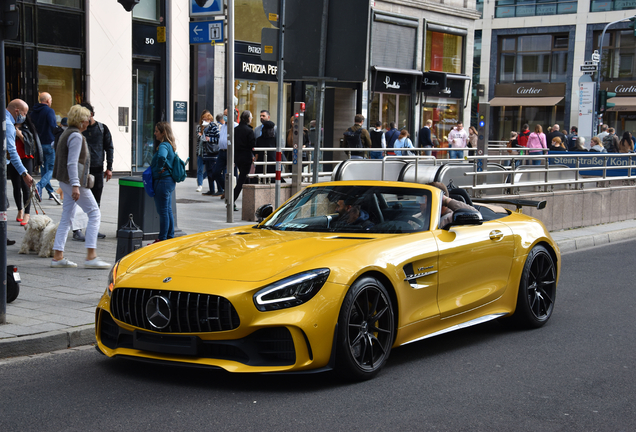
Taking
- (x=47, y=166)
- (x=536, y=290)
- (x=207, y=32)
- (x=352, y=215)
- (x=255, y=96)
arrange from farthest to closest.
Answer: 1. (x=255, y=96)
2. (x=47, y=166)
3. (x=207, y=32)
4. (x=536, y=290)
5. (x=352, y=215)

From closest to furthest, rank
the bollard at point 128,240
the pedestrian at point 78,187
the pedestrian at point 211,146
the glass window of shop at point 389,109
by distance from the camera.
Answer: the bollard at point 128,240, the pedestrian at point 78,187, the pedestrian at point 211,146, the glass window of shop at point 389,109

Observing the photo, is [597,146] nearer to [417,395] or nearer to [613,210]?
[613,210]

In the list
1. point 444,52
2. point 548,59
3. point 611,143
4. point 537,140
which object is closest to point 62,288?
point 611,143

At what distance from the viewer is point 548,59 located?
50.3m

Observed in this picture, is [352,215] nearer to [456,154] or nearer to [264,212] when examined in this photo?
[264,212]

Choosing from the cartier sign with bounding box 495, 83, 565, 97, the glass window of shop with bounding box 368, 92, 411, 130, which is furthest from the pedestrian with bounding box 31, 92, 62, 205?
the cartier sign with bounding box 495, 83, 565, 97

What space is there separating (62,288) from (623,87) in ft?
150

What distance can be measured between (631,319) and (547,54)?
45.8m

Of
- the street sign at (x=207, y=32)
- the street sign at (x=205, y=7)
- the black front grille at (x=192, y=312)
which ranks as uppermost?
the street sign at (x=205, y=7)

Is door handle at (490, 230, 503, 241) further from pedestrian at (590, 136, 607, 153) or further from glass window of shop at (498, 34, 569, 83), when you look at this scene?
glass window of shop at (498, 34, 569, 83)

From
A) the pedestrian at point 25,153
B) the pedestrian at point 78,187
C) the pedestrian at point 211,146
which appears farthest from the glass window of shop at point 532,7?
the pedestrian at point 78,187

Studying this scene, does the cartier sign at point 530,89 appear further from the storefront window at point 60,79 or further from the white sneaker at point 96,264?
the white sneaker at point 96,264

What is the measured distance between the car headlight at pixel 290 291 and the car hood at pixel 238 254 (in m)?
0.10

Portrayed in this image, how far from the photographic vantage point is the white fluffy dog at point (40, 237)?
375 inches
